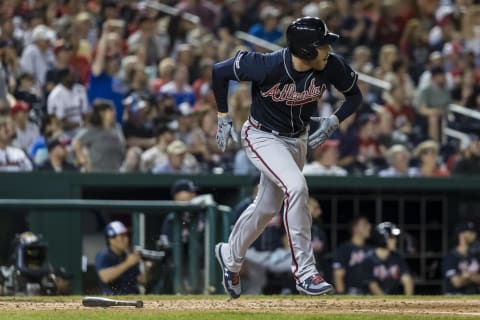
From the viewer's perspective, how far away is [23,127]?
14414 mm

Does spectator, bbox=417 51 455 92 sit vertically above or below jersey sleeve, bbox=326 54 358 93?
above

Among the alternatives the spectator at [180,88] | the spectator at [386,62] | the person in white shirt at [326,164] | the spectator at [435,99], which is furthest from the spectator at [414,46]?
the person in white shirt at [326,164]

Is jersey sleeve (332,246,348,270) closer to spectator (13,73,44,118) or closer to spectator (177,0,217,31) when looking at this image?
spectator (13,73,44,118)

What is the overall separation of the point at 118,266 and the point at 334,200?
412cm

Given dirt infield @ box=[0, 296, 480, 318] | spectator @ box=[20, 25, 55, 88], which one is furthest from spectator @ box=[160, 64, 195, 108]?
dirt infield @ box=[0, 296, 480, 318]

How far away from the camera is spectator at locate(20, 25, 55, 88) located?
51.6ft

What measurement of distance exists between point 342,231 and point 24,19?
192 inches

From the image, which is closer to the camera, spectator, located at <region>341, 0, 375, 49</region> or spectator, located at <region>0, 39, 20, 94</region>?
spectator, located at <region>0, 39, 20, 94</region>

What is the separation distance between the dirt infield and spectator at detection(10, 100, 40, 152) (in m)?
4.72

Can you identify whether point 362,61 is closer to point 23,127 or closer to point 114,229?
point 23,127

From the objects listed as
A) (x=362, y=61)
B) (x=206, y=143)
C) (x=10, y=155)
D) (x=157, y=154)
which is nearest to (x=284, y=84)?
(x=10, y=155)

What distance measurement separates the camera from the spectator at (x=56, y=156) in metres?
14.0

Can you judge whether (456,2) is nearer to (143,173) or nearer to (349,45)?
(349,45)

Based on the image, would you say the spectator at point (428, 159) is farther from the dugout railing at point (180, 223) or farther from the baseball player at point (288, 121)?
the baseball player at point (288, 121)
